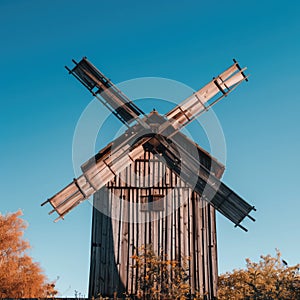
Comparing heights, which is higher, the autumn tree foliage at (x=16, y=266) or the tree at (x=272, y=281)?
Result: the autumn tree foliage at (x=16, y=266)

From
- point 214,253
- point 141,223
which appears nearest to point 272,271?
point 214,253

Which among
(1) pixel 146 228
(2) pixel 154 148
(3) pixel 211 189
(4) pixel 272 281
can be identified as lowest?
(4) pixel 272 281

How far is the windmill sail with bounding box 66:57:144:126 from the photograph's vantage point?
1341 cm

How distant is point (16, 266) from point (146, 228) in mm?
12080

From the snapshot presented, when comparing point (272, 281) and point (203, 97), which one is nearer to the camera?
point (272, 281)

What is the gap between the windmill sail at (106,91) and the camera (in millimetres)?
13414

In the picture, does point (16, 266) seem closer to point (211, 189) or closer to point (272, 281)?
point (211, 189)

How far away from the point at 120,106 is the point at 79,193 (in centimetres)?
300

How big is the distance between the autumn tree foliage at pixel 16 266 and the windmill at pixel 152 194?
28.1 ft

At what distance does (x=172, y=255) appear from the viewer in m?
12.9

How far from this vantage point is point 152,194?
44.2 feet

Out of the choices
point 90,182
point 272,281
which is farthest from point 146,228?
point 272,281

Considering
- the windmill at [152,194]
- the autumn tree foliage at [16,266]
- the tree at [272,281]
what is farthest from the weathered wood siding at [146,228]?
the autumn tree foliage at [16,266]

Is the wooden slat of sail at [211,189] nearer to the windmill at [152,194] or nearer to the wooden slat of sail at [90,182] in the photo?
the windmill at [152,194]
